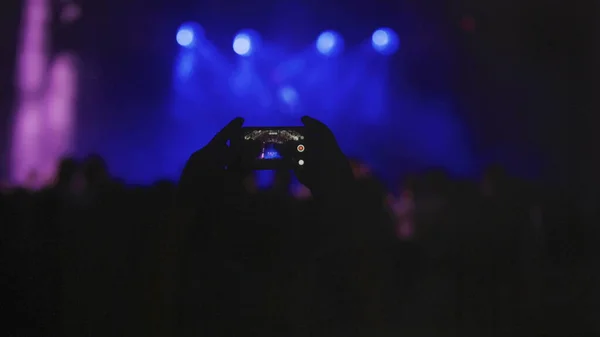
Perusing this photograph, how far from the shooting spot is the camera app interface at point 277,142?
1.12 metres

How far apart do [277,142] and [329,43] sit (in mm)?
4167

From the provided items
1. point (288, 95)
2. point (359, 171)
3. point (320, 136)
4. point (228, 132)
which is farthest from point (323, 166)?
point (288, 95)

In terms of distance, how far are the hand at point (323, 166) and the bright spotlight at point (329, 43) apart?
4.17 metres

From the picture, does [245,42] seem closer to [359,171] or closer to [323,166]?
[359,171]

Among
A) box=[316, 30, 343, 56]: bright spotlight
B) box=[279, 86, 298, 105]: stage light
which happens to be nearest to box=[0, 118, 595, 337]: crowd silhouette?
box=[279, 86, 298, 105]: stage light

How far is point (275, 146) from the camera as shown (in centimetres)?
115

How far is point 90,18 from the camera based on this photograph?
16.6 ft

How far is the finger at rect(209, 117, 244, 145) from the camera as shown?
1.03 meters

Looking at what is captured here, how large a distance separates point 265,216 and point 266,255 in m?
0.08

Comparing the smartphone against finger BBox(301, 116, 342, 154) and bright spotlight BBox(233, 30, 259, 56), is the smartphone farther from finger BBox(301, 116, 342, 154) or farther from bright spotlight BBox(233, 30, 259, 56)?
bright spotlight BBox(233, 30, 259, 56)

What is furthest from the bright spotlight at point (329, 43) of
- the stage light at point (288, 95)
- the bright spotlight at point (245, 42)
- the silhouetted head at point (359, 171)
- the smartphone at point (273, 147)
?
the smartphone at point (273, 147)

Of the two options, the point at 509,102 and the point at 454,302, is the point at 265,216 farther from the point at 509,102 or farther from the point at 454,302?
the point at 509,102

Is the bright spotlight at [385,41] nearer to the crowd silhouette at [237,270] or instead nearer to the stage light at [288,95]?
the stage light at [288,95]

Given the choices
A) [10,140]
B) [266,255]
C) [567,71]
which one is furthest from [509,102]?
[10,140]
